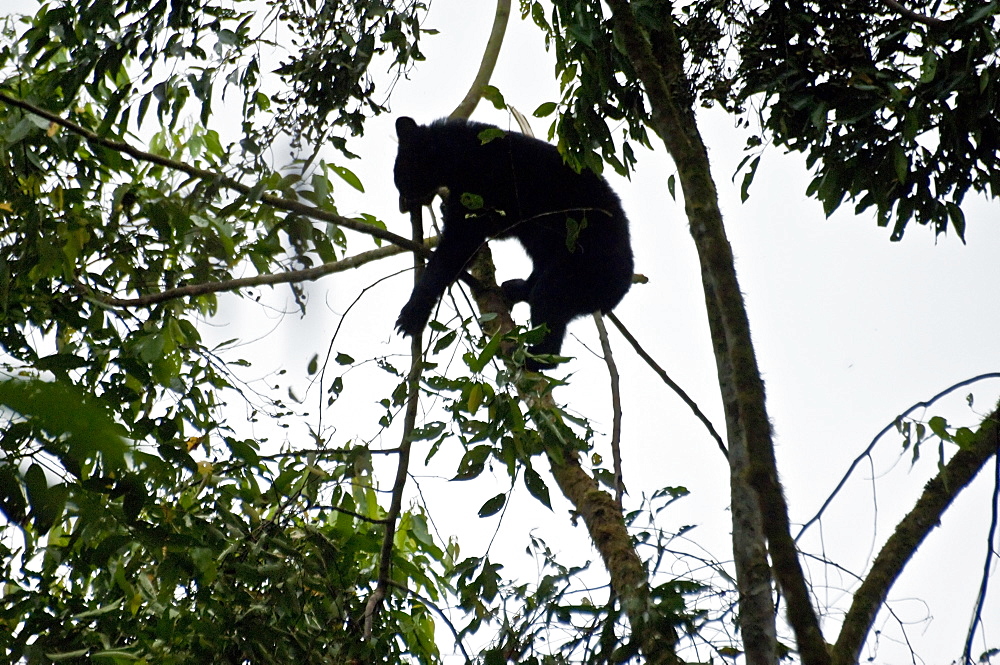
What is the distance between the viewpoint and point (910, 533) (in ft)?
5.34

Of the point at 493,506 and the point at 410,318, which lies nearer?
the point at 493,506

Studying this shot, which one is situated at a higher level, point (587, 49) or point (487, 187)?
point (487, 187)

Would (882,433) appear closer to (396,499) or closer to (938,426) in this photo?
(938,426)

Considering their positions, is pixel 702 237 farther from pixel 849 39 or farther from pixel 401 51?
pixel 401 51

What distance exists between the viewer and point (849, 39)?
2385mm

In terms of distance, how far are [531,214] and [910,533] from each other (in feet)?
9.72

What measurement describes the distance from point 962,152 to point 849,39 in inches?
18.8

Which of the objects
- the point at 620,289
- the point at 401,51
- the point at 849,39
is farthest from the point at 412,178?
the point at 849,39

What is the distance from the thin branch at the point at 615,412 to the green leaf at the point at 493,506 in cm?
46

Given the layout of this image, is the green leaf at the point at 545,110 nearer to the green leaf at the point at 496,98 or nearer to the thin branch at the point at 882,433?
the green leaf at the point at 496,98

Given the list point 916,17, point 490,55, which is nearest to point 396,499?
point 916,17

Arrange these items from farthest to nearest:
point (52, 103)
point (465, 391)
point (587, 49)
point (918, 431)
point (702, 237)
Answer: point (52, 103) → point (587, 49) → point (465, 391) → point (702, 237) → point (918, 431)

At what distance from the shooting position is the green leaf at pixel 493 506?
195 cm

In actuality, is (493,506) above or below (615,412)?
below
